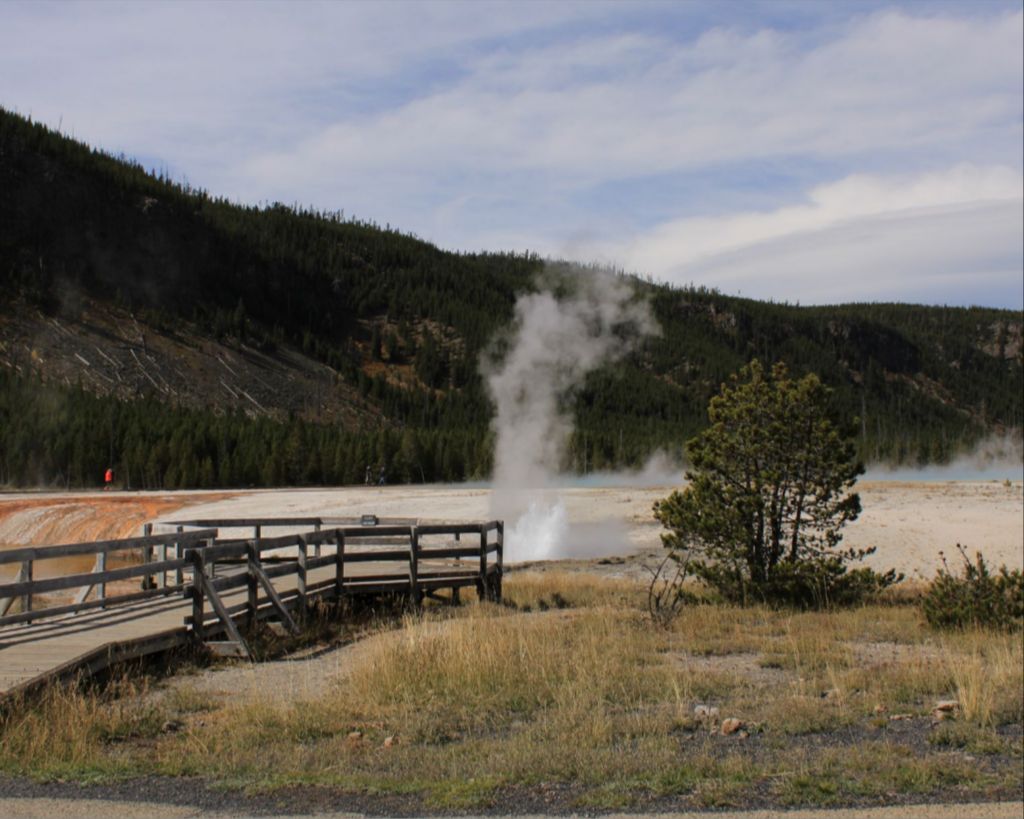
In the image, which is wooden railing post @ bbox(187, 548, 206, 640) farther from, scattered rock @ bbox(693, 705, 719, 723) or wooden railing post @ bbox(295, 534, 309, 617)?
scattered rock @ bbox(693, 705, 719, 723)

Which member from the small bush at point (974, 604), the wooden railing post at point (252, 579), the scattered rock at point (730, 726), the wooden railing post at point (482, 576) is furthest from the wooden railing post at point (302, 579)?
the small bush at point (974, 604)

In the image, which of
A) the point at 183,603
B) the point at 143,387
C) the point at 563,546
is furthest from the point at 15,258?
the point at 183,603

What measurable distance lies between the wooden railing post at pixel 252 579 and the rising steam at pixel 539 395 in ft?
61.2

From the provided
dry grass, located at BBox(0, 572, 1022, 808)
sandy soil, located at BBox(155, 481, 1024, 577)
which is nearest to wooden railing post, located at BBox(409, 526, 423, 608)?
dry grass, located at BBox(0, 572, 1022, 808)

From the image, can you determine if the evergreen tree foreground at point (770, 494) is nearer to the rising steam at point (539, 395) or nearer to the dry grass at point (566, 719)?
the dry grass at point (566, 719)

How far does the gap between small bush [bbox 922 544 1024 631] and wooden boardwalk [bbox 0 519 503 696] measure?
7.37m

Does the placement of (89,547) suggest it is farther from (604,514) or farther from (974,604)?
(604,514)

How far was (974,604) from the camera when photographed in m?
15.1

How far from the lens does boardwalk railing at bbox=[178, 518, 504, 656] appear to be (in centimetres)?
1254

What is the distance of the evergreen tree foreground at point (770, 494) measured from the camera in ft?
58.7

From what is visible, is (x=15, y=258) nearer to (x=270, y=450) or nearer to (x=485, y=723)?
(x=270, y=450)

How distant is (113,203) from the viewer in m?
150

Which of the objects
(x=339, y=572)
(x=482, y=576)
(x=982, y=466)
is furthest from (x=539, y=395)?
(x=982, y=466)

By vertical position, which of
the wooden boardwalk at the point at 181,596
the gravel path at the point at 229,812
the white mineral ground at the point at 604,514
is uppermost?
the wooden boardwalk at the point at 181,596
